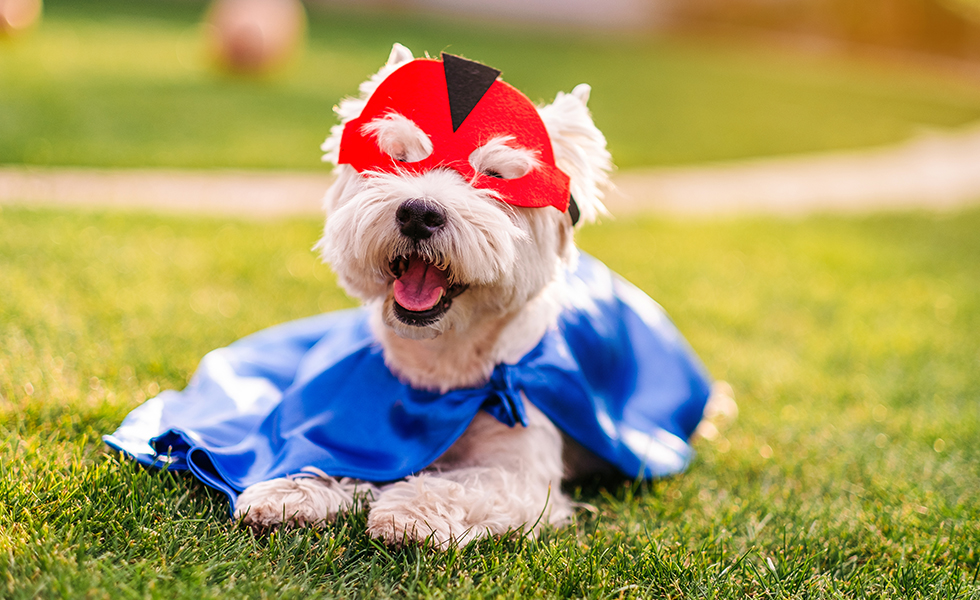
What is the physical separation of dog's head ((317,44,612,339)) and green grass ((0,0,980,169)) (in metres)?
5.47

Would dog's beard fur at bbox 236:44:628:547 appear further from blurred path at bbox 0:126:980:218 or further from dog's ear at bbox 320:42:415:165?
blurred path at bbox 0:126:980:218

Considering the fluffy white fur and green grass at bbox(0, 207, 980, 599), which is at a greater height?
the fluffy white fur

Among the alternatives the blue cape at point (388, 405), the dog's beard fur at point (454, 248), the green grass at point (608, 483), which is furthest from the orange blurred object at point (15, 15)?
the dog's beard fur at point (454, 248)

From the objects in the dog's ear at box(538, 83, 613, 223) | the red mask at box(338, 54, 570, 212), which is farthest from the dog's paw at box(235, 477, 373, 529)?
the dog's ear at box(538, 83, 613, 223)

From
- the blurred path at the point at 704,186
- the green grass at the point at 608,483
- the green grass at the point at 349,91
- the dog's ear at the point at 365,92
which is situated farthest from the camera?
the green grass at the point at 349,91

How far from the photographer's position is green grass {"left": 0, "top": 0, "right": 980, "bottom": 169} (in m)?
8.41

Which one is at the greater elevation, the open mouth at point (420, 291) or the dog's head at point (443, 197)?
the dog's head at point (443, 197)

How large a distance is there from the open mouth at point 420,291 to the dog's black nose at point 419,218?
17 cm

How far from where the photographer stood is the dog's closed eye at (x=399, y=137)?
2.79 m

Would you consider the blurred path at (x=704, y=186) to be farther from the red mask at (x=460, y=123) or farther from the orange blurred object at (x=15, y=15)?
the orange blurred object at (x=15, y=15)

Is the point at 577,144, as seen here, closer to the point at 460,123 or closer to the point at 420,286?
the point at 460,123

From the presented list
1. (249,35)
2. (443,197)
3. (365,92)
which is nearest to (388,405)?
(443,197)

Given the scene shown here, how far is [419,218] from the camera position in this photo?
2.61m

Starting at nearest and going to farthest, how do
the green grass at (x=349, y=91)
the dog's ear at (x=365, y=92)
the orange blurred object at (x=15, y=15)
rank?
the dog's ear at (x=365, y=92)
the green grass at (x=349, y=91)
the orange blurred object at (x=15, y=15)
